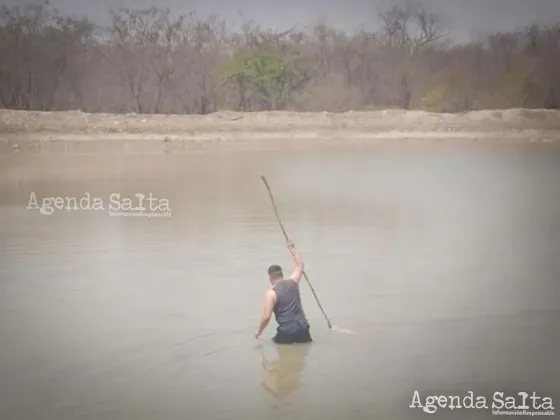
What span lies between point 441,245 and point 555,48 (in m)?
0.83

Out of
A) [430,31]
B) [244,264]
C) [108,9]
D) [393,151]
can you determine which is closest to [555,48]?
[430,31]

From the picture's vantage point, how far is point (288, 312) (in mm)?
3502

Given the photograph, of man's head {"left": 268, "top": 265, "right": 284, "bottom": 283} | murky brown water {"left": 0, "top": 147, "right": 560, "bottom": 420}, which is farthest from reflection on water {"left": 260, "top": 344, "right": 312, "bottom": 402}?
man's head {"left": 268, "top": 265, "right": 284, "bottom": 283}

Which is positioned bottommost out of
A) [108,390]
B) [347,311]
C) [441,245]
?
[108,390]

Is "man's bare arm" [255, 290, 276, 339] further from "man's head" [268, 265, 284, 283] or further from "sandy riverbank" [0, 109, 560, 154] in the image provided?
"sandy riverbank" [0, 109, 560, 154]

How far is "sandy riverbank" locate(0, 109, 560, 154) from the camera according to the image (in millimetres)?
3768

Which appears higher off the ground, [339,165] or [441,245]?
[339,165]

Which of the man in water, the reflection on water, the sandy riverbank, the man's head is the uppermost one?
the sandy riverbank

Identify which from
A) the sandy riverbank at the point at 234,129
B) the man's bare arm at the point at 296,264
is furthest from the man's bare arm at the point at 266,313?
the sandy riverbank at the point at 234,129

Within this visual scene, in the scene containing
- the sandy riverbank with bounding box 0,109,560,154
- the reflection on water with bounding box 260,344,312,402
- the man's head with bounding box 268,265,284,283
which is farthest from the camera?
the sandy riverbank with bounding box 0,109,560,154

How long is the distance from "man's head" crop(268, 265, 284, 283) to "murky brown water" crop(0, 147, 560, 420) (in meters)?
0.05

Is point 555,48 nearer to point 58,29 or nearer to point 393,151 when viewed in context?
point 393,151

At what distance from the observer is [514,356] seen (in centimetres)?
353

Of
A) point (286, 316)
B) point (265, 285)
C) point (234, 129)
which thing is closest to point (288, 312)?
point (286, 316)
